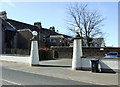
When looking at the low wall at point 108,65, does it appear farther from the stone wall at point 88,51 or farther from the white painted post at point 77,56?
the stone wall at point 88,51

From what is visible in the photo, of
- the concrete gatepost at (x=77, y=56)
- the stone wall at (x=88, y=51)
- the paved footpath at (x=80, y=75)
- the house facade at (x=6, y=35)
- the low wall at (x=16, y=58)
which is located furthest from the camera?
the house facade at (x=6, y=35)

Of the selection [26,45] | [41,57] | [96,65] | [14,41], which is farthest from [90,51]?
[14,41]

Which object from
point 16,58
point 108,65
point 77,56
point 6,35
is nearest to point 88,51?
point 16,58

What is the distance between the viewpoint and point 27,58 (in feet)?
59.7

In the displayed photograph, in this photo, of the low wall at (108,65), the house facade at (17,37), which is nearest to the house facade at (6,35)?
the house facade at (17,37)

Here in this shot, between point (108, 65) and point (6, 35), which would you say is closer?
point (108, 65)

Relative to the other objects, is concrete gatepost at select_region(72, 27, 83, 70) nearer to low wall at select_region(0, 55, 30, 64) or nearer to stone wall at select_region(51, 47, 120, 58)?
low wall at select_region(0, 55, 30, 64)

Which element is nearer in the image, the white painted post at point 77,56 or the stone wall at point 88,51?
the white painted post at point 77,56

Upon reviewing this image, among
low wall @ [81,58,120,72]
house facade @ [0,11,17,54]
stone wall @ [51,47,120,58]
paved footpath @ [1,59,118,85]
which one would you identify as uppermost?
house facade @ [0,11,17,54]

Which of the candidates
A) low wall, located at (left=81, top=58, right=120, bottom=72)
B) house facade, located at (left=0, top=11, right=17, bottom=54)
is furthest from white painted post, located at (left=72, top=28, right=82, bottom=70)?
house facade, located at (left=0, top=11, right=17, bottom=54)

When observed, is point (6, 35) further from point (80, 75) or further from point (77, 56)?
point (80, 75)

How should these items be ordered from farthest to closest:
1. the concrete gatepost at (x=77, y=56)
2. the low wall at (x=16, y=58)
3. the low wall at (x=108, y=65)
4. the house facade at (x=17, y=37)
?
the house facade at (x=17, y=37)
the low wall at (x=16, y=58)
the concrete gatepost at (x=77, y=56)
the low wall at (x=108, y=65)

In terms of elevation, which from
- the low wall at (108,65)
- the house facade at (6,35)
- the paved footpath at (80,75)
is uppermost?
the house facade at (6,35)

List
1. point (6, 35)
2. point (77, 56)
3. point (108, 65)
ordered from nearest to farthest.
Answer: point (108, 65)
point (77, 56)
point (6, 35)
